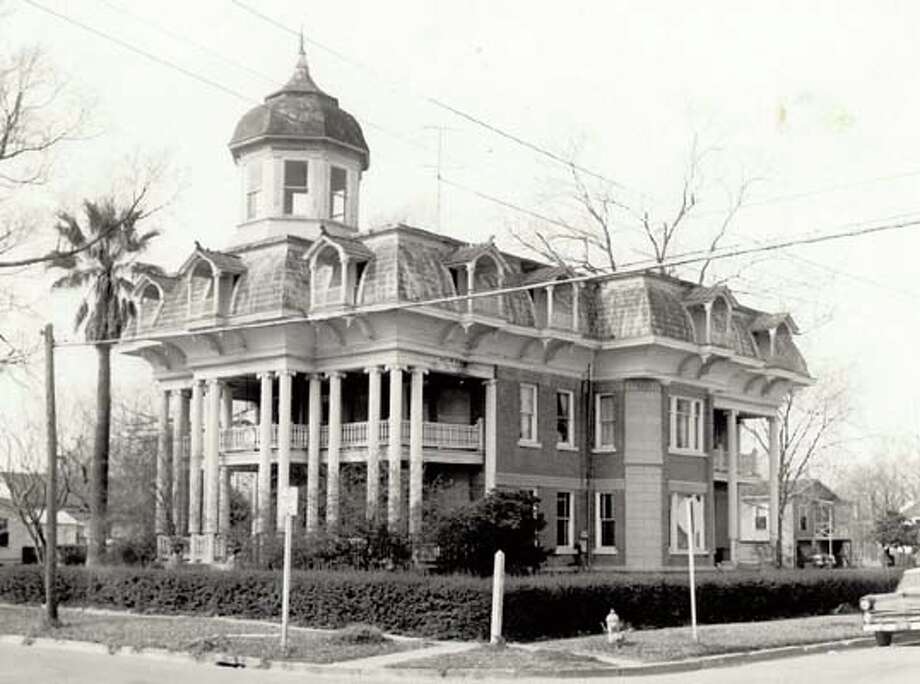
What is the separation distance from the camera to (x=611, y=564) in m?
41.0

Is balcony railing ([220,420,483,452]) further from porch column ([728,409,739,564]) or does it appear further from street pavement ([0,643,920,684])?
street pavement ([0,643,920,684])

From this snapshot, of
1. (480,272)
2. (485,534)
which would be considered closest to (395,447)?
(485,534)

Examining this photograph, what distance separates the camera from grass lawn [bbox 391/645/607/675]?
20766 mm

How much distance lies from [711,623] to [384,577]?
8.66 metres

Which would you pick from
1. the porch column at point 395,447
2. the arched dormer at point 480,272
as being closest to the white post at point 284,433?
the porch column at point 395,447

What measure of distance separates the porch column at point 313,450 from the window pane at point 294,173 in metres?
6.86

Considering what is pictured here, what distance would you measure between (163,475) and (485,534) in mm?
12574

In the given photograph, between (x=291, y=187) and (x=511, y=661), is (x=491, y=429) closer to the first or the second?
(x=291, y=187)

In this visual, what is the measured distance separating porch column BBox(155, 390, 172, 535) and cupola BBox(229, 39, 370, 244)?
5919mm

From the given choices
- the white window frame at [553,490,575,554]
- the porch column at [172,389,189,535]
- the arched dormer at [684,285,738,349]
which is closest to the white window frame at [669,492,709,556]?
the white window frame at [553,490,575,554]

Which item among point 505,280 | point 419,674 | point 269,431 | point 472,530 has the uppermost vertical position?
point 505,280

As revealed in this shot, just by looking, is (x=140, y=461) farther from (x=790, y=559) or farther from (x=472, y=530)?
(x=790, y=559)

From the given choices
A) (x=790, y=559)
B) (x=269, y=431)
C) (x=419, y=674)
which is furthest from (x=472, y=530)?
(x=790, y=559)

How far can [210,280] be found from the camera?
126 ft
